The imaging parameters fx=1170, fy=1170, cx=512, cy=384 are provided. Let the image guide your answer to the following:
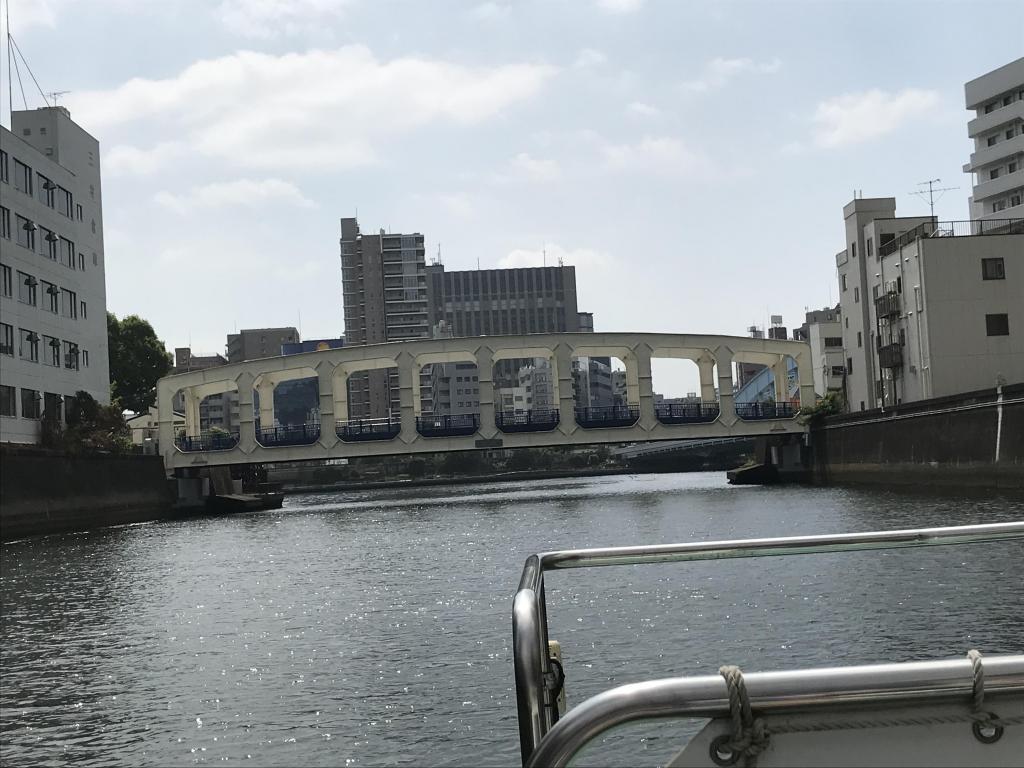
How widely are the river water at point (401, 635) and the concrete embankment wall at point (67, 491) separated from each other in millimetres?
9796

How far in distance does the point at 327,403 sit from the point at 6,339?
65.4 ft

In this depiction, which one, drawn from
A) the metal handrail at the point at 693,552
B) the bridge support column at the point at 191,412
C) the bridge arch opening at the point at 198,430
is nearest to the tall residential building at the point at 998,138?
the bridge arch opening at the point at 198,430

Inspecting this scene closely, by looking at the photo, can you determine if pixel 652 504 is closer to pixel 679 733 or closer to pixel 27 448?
pixel 27 448

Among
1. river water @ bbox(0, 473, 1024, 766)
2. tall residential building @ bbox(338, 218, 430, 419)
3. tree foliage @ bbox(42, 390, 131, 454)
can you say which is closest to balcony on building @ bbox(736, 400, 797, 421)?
tree foliage @ bbox(42, 390, 131, 454)

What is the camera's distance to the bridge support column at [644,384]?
59.6 metres

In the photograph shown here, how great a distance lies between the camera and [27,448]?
1532 inches

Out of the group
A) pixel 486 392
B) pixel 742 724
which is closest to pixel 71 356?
pixel 486 392

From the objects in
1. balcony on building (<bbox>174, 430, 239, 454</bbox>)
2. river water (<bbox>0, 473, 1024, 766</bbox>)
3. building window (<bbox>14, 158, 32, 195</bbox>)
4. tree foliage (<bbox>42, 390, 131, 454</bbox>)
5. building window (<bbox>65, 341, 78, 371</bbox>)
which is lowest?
river water (<bbox>0, 473, 1024, 766</bbox>)

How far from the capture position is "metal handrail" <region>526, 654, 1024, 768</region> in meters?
1.65

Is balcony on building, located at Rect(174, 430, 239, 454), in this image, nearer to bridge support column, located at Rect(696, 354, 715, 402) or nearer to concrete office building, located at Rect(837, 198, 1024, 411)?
bridge support column, located at Rect(696, 354, 715, 402)

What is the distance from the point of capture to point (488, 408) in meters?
60.2

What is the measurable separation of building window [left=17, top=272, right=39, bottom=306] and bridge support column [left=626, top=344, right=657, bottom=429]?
1100 inches

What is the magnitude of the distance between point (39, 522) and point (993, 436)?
30.5 meters

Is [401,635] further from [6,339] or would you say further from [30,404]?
[30,404]
